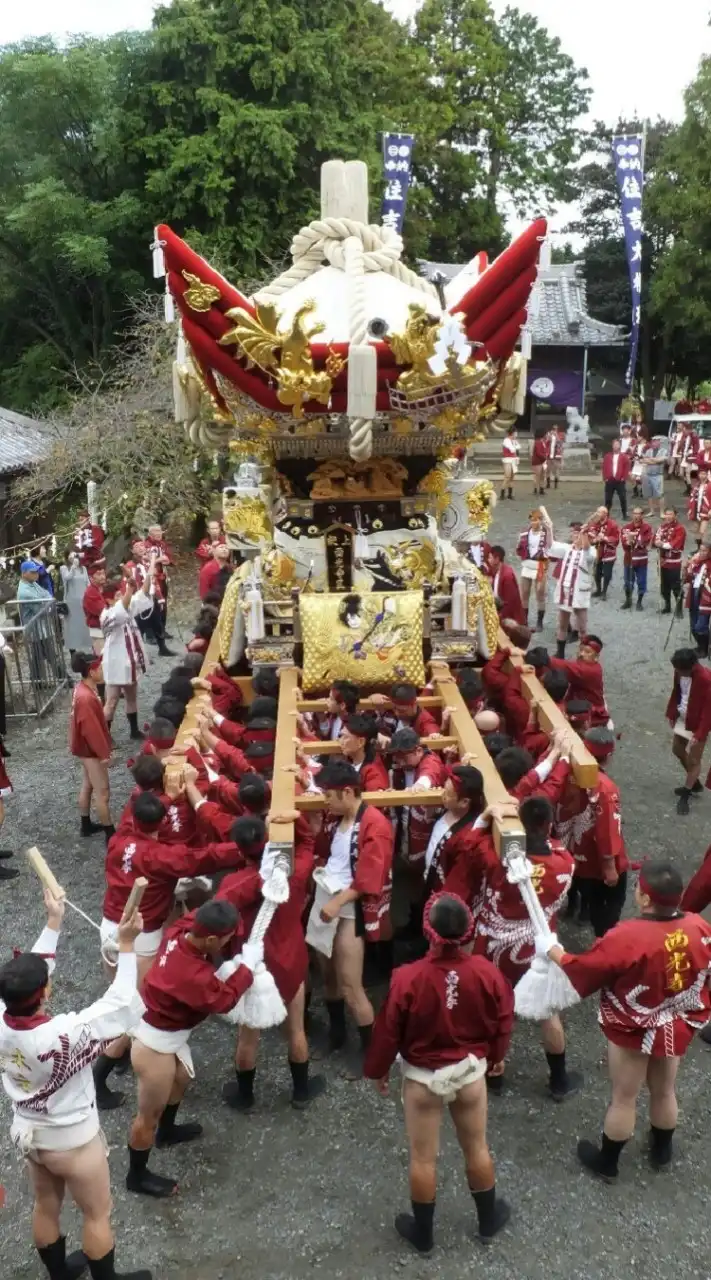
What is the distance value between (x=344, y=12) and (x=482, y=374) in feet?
56.4

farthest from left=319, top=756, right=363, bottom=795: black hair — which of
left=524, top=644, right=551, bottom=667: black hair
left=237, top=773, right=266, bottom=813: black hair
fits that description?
left=524, top=644, right=551, bottom=667: black hair

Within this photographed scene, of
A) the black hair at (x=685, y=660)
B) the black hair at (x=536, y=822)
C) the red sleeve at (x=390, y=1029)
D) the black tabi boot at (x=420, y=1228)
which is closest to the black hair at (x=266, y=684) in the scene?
the black hair at (x=536, y=822)

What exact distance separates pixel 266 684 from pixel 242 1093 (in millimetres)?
2784

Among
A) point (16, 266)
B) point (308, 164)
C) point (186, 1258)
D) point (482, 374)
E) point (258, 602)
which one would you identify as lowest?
point (186, 1258)

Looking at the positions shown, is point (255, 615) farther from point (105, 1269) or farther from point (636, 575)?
point (636, 575)

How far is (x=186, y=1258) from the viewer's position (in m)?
3.61

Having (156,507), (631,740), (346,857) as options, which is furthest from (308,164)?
(346,857)

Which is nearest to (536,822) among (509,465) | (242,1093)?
(242,1093)

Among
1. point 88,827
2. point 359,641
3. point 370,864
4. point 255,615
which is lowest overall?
point 88,827

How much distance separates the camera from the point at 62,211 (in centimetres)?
1870

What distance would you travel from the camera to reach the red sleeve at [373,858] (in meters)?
4.39

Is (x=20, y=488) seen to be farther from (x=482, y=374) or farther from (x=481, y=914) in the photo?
(x=481, y=914)

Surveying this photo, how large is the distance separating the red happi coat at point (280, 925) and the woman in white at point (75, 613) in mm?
6920

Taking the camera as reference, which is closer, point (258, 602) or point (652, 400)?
point (258, 602)
